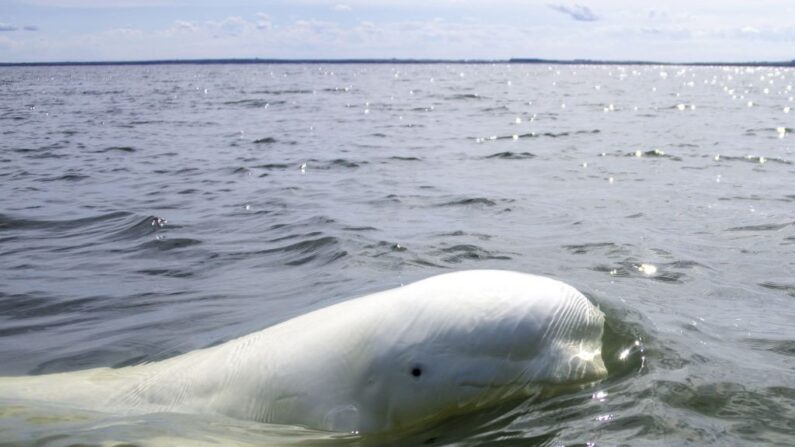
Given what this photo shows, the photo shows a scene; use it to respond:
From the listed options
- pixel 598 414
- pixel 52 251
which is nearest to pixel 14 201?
pixel 52 251

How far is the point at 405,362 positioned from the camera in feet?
13.2

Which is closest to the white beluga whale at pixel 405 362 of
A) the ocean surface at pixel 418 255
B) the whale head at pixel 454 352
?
the whale head at pixel 454 352

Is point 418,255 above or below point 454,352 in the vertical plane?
below

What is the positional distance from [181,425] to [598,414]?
6.51 feet

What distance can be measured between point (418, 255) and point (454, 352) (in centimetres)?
435

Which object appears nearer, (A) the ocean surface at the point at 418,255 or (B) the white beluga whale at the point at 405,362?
(B) the white beluga whale at the point at 405,362

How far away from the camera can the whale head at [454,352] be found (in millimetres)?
4023

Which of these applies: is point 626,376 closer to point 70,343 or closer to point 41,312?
point 70,343

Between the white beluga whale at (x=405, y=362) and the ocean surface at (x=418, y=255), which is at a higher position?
the white beluga whale at (x=405, y=362)

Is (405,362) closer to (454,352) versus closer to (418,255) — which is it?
(454,352)

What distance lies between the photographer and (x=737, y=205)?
11.0 meters

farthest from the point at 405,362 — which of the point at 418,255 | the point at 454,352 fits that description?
the point at 418,255

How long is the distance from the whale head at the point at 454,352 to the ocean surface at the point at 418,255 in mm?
124

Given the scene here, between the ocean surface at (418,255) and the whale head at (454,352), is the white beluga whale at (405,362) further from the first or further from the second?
the ocean surface at (418,255)
